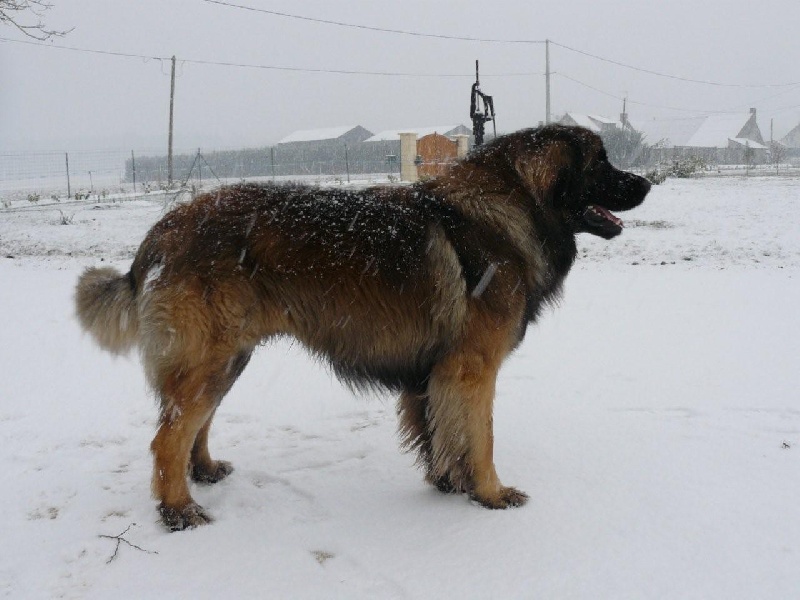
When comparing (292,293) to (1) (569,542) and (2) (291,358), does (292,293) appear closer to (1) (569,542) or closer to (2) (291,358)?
(1) (569,542)

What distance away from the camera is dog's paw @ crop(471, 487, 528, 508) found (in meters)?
3.16

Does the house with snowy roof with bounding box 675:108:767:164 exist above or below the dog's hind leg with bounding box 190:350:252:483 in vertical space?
above

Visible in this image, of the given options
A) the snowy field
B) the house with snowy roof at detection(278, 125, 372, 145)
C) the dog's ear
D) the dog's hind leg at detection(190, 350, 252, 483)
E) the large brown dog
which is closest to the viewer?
the snowy field

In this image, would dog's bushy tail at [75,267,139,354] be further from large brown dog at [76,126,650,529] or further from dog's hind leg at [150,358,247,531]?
dog's hind leg at [150,358,247,531]

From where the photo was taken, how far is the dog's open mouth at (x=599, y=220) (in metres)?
3.39

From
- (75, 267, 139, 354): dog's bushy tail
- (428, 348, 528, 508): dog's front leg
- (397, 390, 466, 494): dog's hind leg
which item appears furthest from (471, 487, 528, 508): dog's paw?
(75, 267, 139, 354): dog's bushy tail

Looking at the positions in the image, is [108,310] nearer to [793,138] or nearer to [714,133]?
[714,133]

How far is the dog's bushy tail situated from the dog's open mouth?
2386 mm

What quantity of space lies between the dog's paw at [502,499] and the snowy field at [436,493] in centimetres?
6

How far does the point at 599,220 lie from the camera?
11.1ft

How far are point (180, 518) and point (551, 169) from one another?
8.25 feet

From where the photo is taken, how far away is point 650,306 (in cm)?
707

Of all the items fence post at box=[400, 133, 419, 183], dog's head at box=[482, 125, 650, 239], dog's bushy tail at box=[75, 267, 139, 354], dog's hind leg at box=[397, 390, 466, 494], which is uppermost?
fence post at box=[400, 133, 419, 183]

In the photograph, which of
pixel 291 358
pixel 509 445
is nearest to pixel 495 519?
pixel 509 445
